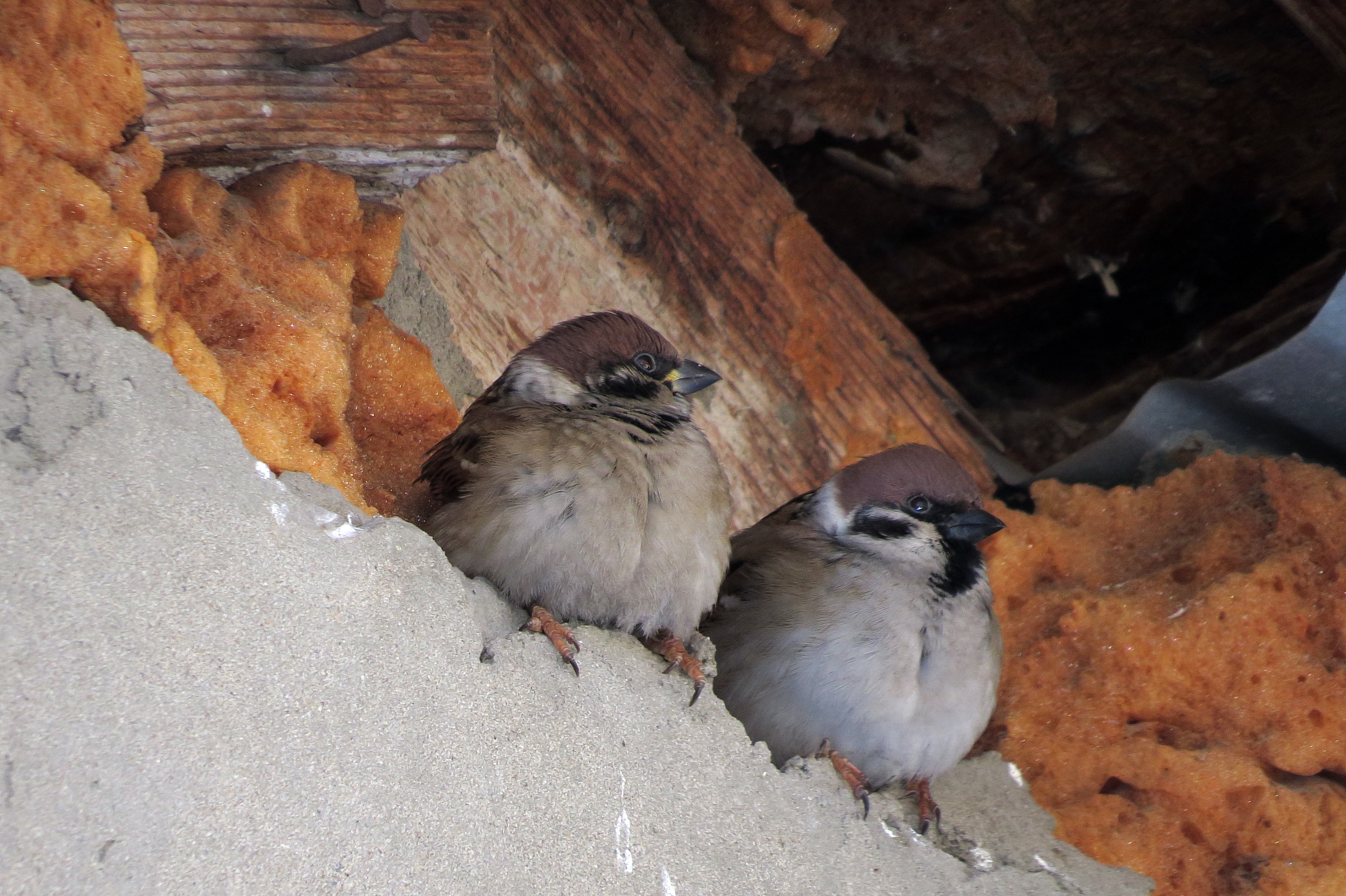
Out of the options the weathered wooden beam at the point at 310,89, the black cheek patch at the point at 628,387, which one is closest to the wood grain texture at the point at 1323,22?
the black cheek patch at the point at 628,387

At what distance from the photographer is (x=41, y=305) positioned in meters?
1.41

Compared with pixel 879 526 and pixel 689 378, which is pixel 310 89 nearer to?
pixel 689 378

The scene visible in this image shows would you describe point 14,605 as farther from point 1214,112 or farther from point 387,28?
point 1214,112

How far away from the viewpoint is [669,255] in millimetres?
2721

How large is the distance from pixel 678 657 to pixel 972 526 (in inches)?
30.3

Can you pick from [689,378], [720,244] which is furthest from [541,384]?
[720,244]

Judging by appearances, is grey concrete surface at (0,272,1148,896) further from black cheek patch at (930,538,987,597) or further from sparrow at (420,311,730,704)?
black cheek patch at (930,538,987,597)

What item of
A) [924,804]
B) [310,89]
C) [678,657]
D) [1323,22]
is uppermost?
[1323,22]

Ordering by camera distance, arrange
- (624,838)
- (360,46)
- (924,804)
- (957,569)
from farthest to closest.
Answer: (957,569) → (924,804) → (360,46) → (624,838)

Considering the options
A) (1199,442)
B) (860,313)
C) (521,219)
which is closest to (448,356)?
(521,219)

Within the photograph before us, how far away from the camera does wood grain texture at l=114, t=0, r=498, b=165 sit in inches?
67.8

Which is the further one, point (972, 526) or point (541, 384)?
point (972, 526)

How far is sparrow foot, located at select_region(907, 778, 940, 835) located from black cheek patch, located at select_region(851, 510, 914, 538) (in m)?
0.48

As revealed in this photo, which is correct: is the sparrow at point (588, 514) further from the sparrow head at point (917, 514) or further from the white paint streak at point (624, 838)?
the sparrow head at point (917, 514)
